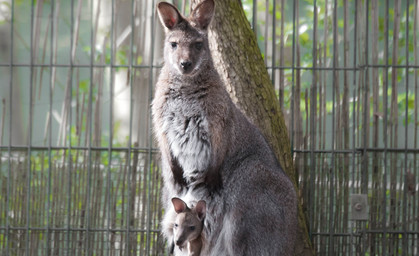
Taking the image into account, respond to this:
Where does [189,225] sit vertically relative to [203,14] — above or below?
below

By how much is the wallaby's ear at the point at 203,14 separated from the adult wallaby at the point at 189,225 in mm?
1331

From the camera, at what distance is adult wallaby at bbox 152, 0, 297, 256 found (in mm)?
5395

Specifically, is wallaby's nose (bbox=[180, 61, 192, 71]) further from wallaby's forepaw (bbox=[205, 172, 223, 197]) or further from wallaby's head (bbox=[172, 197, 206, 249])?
wallaby's head (bbox=[172, 197, 206, 249])

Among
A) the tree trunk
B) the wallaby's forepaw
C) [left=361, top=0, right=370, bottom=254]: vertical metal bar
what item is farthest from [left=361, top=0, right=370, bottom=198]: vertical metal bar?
the wallaby's forepaw

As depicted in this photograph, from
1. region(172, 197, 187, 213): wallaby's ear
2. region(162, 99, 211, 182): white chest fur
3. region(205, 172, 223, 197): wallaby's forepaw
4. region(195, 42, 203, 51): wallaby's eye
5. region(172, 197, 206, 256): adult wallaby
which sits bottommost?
region(172, 197, 206, 256): adult wallaby

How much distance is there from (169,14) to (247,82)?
126 centimetres

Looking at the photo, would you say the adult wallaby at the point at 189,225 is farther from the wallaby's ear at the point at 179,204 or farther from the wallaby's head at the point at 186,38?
the wallaby's head at the point at 186,38

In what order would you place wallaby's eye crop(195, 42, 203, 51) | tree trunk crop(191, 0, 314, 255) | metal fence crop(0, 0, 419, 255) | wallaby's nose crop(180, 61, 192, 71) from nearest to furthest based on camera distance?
wallaby's nose crop(180, 61, 192, 71), wallaby's eye crop(195, 42, 203, 51), tree trunk crop(191, 0, 314, 255), metal fence crop(0, 0, 419, 255)

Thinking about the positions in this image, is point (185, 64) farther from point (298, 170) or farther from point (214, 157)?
point (298, 170)

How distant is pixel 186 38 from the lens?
531cm

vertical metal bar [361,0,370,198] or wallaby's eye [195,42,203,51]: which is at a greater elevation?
wallaby's eye [195,42,203,51]

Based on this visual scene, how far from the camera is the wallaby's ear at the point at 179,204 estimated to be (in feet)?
17.7

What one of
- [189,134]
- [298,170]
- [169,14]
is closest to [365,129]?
[298,170]

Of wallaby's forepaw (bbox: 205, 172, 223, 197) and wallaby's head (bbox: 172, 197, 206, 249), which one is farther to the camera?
wallaby's forepaw (bbox: 205, 172, 223, 197)
